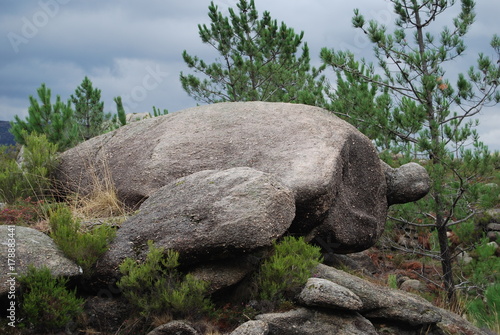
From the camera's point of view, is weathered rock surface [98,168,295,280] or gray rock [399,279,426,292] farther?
gray rock [399,279,426,292]

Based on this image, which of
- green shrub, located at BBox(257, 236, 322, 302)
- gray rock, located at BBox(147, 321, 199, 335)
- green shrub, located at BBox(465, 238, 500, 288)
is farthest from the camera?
green shrub, located at BBox(465, 238, 500, 288)

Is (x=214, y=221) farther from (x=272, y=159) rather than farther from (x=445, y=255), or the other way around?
(x=445, y=255)

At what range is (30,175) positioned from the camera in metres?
9.07

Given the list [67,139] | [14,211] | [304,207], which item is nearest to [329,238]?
[304,207]

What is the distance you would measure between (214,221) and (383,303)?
217cm

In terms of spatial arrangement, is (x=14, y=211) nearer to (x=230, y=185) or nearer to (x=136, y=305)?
(x=136, y=305)

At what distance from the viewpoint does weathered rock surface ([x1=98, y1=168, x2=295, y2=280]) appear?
562 cm

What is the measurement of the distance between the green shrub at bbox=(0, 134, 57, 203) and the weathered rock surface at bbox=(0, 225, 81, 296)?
3143 millimetres

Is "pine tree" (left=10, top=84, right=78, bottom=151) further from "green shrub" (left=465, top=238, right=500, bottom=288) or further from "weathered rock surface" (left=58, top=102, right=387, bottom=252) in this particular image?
"green shrub" (left=465, top=238, right=500, bottom=288)

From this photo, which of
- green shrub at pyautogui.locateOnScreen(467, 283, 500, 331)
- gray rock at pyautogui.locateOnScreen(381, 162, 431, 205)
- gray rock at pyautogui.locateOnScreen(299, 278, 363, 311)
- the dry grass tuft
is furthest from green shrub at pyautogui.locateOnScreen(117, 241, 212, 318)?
green shrub at pyautogui.locateOnScreen(467, 283, 500, 331)

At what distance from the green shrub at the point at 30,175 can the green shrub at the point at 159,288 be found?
399 cm

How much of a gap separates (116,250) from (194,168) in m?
2.14

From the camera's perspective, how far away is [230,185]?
602 centimetres

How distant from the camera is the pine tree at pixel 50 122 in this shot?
13.0 metres
